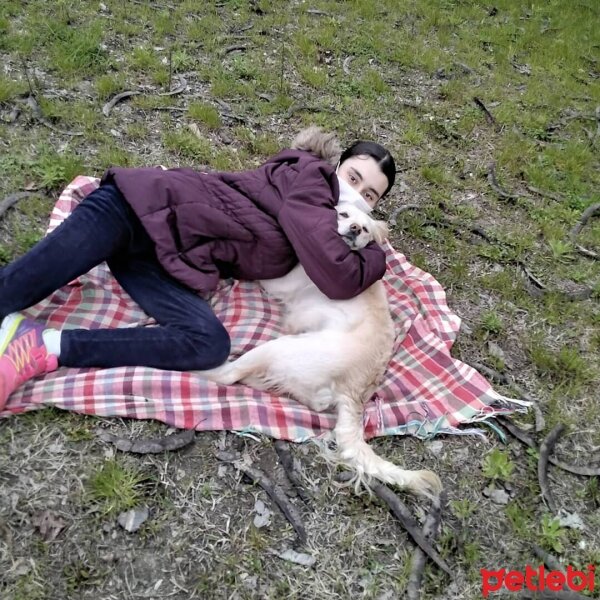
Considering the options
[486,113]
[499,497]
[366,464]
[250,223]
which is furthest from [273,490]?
[486,113]

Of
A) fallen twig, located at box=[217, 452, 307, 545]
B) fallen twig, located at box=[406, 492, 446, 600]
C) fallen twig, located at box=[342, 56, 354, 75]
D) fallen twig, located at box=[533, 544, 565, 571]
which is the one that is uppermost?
fallen twig, located at box=[342, 56, 354, 75]

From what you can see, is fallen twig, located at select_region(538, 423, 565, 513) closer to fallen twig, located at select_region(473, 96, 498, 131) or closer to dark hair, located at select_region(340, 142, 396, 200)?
dark hair, located at select_region(340, 142, 396, 200)

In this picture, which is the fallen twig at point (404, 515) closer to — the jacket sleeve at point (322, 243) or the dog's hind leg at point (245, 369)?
the dog's hind leg at point (245, 369)

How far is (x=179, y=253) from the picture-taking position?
121 inches

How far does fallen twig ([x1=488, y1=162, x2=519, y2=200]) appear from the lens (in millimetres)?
5103

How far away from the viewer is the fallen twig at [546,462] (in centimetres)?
280

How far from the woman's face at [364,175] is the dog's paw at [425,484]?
1.70 metres

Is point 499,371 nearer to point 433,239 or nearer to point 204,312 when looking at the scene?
point 433,239

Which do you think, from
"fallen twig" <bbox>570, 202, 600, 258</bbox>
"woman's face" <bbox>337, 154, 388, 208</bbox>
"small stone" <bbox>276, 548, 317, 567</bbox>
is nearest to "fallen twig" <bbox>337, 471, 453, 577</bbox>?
"small stone" <bbox>276, 548, 317, 567</bbox>

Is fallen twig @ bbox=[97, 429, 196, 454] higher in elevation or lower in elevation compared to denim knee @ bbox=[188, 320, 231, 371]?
lower

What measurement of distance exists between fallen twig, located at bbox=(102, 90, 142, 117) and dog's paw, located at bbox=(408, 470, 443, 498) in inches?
149

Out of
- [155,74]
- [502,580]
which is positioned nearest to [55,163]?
[155,74]

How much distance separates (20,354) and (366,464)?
66.4 inches

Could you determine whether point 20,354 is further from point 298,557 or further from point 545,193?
point 545,193
